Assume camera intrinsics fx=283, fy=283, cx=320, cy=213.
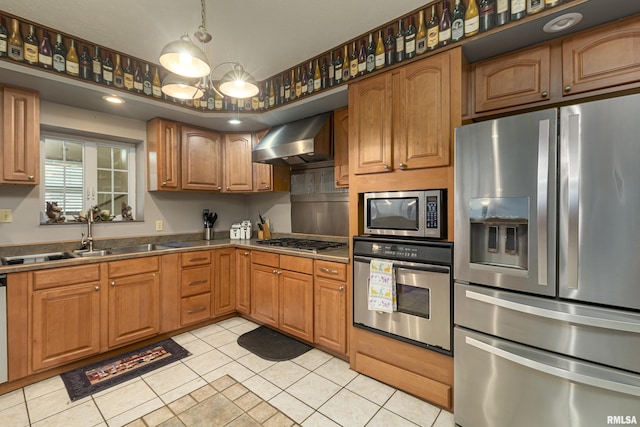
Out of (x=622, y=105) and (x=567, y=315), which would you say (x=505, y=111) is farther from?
(x=567, y=315)

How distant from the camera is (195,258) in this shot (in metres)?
3.03

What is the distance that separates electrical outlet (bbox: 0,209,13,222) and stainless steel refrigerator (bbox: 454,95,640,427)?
142 inches

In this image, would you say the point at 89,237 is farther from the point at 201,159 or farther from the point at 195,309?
the point at 201,159

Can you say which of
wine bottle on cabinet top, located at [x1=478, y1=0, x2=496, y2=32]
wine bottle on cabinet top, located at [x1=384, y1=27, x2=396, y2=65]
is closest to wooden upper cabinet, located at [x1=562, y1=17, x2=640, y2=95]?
wine bottle on cabinet top, located at [x1=478, y1=0, x2=496, y2=32]

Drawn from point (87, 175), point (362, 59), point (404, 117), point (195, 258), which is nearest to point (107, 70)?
point (87, 175)

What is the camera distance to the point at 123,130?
10.1 ft

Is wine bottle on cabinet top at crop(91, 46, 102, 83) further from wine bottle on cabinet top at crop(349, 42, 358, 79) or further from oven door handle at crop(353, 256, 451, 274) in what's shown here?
oven door handle at crop(353, 256, 451, 274)

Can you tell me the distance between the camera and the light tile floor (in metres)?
1.75

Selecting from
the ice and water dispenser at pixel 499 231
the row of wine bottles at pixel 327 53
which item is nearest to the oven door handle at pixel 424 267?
the ice and water dispenser at pixel 499 231

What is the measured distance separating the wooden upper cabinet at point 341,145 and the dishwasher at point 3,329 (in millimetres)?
2660

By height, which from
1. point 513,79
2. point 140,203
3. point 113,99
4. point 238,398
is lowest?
point 238,398

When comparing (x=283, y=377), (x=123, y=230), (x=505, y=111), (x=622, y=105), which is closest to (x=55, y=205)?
(x=123, y=230)

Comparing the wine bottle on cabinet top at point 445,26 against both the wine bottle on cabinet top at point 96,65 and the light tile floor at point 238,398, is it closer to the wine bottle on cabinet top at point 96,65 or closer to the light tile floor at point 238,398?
the light tile floor at point 238,398

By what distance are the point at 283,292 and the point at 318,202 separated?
112 cm
